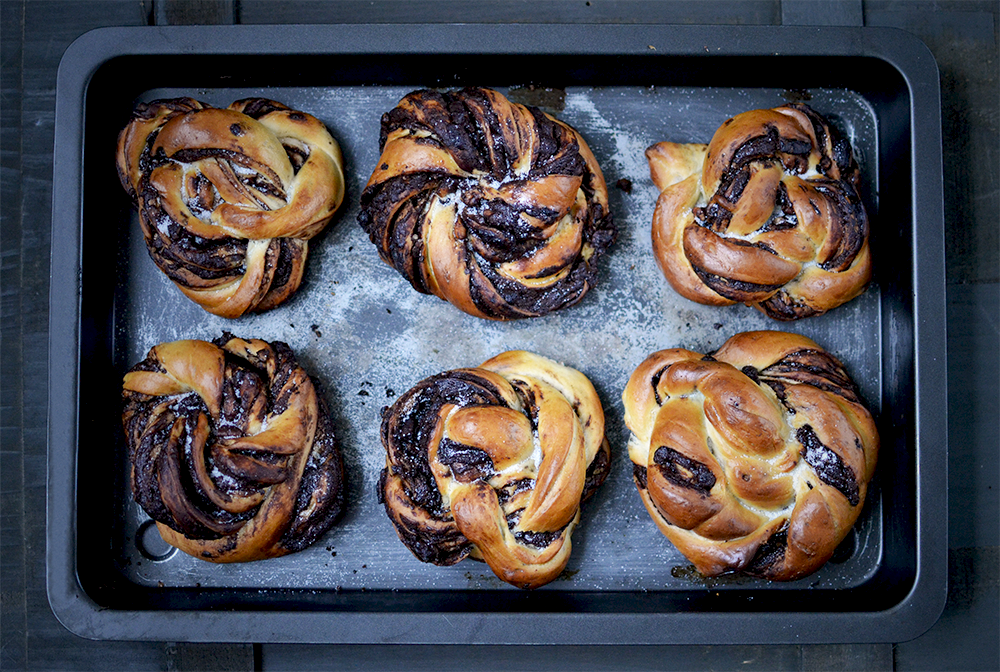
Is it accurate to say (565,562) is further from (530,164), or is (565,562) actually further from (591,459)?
(530,164)

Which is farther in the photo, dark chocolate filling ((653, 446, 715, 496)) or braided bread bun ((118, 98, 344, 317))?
braided bread bun ((118, 98, 344, 317))

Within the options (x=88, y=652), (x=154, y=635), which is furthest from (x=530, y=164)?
(x=88, y=652)

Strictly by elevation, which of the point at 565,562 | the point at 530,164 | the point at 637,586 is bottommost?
the point at 637,586

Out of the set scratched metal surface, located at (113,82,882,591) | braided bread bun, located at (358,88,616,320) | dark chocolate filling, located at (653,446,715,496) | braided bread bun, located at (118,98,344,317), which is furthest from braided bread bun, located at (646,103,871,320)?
braided bread bun, located at (118,98,344,317)

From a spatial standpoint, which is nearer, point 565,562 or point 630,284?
point 565,562

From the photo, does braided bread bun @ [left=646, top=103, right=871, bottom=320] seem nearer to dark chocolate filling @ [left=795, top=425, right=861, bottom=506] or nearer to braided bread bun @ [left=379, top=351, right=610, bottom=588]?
dark chocolate filling @ [left=795, top=425, right=861, bottom=506]

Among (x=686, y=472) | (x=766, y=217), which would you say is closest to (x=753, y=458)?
(x=686, y=472)

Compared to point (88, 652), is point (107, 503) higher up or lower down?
higher up
